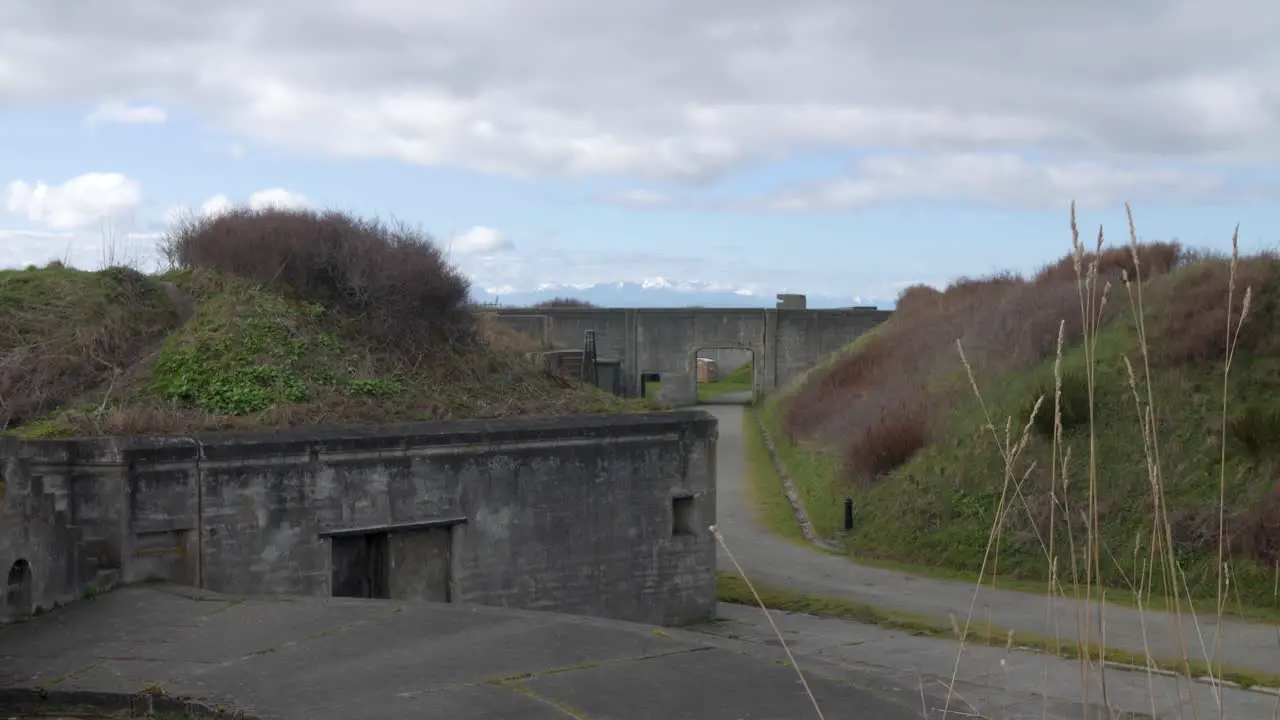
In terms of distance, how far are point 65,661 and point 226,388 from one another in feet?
15.3

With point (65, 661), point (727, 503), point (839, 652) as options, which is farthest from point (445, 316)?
point (727, 503)

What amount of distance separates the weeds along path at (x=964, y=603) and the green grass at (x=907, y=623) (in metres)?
0.13

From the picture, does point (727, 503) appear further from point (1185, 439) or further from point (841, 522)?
point (1185, 439)

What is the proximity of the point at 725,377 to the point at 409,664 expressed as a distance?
57.1m

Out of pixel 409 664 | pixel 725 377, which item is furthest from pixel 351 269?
pixel 725 377

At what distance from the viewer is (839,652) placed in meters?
13.4

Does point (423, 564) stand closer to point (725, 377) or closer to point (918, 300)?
point (918, 300)

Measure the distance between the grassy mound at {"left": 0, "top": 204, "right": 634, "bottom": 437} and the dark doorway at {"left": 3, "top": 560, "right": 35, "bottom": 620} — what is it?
190 cm

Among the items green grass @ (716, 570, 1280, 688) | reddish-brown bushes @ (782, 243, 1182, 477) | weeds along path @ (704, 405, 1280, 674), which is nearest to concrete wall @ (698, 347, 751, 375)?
reddish-brown bushes @ (782, 243, 1182, 477)

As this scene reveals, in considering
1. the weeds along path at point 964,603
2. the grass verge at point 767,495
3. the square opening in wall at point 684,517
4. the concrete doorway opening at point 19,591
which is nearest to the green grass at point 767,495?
the grass verge at point 767,495

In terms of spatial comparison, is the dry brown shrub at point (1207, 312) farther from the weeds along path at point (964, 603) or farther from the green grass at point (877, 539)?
the weeds along path at point (964, 603)

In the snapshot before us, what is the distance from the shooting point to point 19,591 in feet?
32.5

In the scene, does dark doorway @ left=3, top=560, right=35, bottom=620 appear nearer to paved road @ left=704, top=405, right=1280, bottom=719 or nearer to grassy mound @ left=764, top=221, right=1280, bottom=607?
paved road @ left=704, top=405, right=1280, bottom=719

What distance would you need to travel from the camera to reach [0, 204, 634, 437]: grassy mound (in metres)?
12.5
